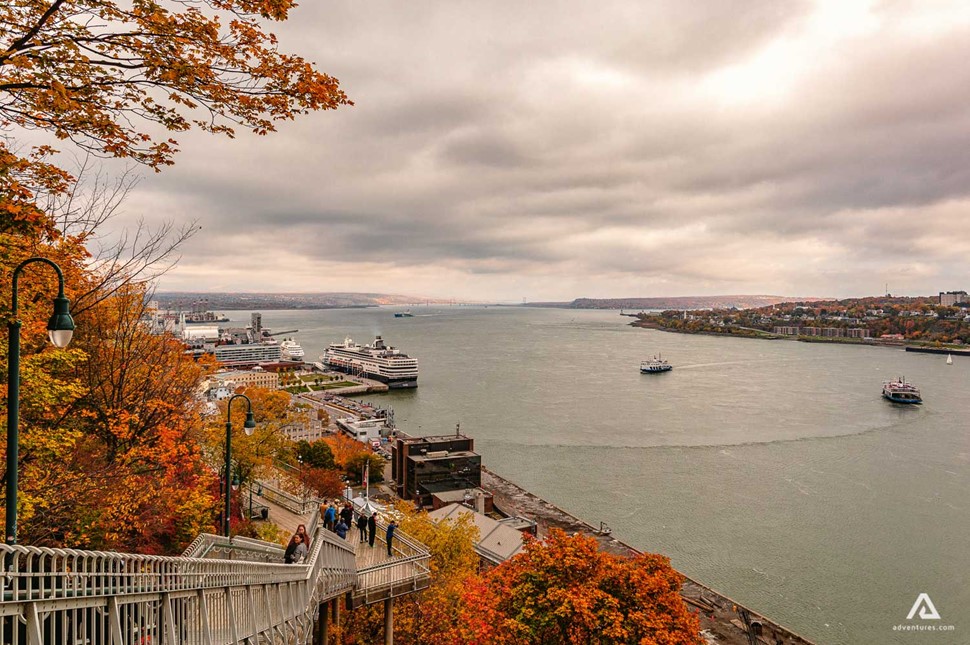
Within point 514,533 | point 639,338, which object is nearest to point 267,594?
point 514,533

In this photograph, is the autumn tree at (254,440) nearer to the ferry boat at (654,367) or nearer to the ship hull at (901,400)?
the ship hull at (901,400)

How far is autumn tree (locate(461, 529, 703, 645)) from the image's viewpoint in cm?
919

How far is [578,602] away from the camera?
30.0 feet

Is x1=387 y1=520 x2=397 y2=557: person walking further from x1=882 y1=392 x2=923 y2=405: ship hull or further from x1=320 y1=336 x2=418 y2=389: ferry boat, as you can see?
x1=320 y1=336 x2=418 y2=389: ferry boat

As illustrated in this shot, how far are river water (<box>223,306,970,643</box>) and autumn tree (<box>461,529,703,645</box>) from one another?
12.9 m

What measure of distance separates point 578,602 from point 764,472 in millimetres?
28888

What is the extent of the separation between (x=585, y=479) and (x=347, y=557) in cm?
2604

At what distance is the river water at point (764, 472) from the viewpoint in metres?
21.4

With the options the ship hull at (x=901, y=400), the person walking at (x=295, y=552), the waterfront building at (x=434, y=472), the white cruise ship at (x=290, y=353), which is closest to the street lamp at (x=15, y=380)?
the person walking at (x=295, y=552)

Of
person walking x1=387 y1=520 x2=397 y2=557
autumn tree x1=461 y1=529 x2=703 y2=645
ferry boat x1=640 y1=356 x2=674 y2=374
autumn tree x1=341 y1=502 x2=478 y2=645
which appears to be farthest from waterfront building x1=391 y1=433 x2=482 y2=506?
ferry boat x1=640 y1=356 x2=674 y2=374

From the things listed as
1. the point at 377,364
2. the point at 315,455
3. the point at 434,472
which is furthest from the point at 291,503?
the point at 377,364

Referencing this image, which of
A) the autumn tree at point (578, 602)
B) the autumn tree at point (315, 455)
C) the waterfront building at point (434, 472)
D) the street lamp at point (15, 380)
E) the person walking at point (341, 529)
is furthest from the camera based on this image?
the autumn tree at point (315, 455)

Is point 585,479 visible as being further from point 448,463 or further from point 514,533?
point 514,533

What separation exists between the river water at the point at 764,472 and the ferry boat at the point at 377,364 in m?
3.21
